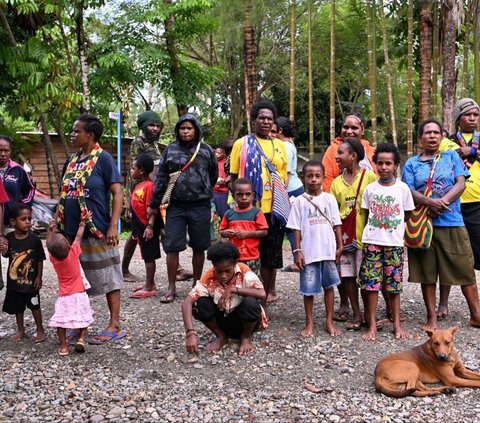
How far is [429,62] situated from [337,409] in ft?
29.1

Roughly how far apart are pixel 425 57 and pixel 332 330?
7.62 meters

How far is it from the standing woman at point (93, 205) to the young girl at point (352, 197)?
2.00 metres

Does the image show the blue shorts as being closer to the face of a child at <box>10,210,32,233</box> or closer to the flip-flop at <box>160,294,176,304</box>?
the flip-flop at <box>160,294,176,304</box>

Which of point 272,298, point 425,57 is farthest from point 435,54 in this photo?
point 272,298

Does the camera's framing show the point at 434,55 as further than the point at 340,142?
Yes

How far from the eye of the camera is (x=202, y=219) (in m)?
6.07

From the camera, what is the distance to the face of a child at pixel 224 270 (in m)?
4.63

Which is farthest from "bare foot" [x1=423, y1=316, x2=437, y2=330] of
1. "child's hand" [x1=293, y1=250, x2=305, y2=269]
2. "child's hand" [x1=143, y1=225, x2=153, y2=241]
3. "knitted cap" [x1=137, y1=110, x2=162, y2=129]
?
"knitted cap" [x1=137, y1=110, x2=162, y2=129]

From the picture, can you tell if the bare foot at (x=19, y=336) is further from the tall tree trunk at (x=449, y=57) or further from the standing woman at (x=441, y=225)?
the tall tree trunk at (x=449, y=57)

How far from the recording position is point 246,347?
4797 mm

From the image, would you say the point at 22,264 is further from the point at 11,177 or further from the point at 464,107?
the point at 464,107

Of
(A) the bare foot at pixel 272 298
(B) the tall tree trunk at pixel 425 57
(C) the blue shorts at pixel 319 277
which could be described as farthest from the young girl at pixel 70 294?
(B) the tall tree trunk at pixel 425 57

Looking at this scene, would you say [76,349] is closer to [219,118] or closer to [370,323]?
[370,323]

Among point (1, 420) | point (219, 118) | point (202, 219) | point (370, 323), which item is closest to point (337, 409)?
point (370, 323)
